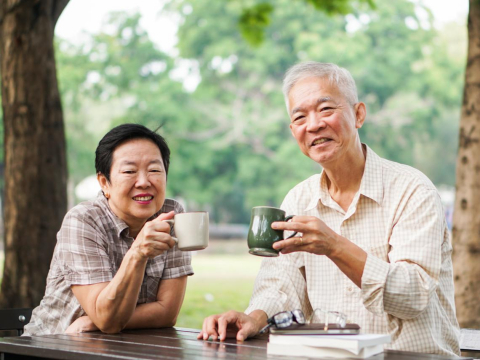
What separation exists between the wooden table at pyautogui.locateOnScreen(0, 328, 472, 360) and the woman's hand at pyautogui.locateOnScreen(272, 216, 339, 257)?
1.15 ft

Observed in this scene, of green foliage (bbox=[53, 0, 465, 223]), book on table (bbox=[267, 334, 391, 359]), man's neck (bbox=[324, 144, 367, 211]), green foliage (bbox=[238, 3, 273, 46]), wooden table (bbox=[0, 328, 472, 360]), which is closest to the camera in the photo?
book on table (bbox=[267, 334, 391, 359])

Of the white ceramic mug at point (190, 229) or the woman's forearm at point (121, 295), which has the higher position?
the white ceramic mug at point (190, 229)

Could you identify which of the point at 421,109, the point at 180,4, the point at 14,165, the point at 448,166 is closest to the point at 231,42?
the point at 180,4

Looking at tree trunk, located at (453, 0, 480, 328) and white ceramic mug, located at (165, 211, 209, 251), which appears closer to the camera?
white ceramic mug, located at (165, 211, 209, 251)

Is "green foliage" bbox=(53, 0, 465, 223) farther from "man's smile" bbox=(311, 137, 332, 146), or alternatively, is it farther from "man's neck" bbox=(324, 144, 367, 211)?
"man's smile" bbox=(311, 137, 332, 146)

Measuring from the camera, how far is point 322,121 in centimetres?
271

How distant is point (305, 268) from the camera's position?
287cm

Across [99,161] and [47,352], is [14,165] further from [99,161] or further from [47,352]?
[47,352]

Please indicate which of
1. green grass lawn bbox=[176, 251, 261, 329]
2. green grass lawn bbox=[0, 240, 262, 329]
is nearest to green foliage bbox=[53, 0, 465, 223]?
green grass lawn bbox=[0, 240, 262, 329]

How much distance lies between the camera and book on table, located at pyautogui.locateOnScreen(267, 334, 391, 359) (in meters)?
1.94

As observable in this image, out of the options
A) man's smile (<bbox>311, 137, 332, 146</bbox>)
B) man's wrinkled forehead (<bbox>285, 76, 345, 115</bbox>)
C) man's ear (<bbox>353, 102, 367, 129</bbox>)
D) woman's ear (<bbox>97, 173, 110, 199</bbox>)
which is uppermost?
man's wrinkled forehead (<bbox>285, 76, 345, 115</bbox>)

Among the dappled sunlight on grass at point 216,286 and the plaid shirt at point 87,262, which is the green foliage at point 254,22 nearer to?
the plaid shirt at point 87,262

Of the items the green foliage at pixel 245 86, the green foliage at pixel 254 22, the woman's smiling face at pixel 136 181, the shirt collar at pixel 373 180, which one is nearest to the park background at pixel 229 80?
the green foliage at pixel 245 86

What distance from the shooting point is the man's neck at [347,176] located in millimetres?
2807
